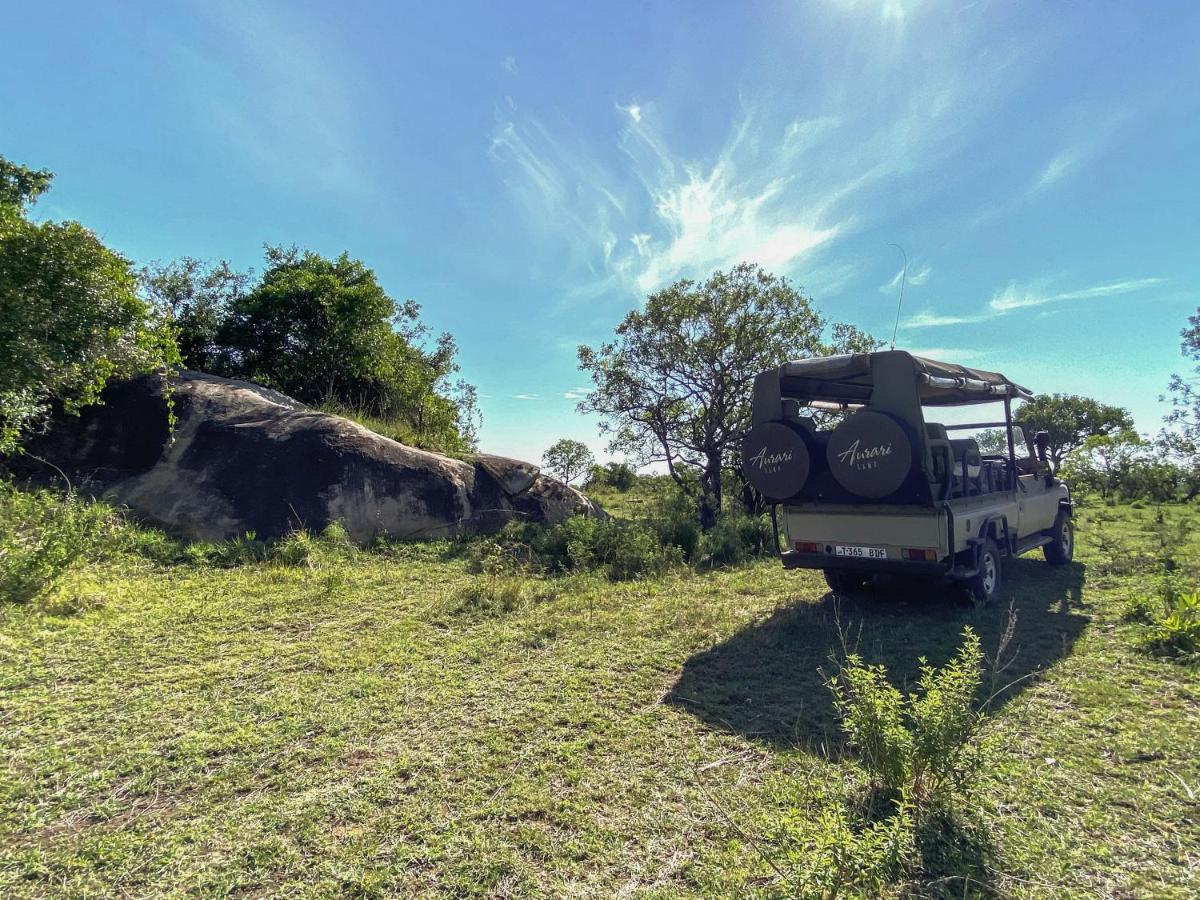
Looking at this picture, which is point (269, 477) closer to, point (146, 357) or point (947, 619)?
point (146, 357)

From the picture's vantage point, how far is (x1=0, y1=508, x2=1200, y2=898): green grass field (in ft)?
7.77

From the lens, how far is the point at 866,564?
19.1 ft

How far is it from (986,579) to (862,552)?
171 cm

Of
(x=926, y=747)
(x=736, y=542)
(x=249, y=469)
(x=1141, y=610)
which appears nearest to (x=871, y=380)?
(x=1141, y=610)

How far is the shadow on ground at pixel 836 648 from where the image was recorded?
3785 mm

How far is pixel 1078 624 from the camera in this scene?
5.55 m

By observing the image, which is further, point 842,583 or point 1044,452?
point 1044,452

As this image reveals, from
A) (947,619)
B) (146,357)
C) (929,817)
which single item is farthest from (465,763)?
(146,357)

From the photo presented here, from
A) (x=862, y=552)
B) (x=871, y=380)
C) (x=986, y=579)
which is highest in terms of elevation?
(x=871, y=380)

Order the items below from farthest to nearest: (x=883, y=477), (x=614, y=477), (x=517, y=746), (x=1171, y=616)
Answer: (x=614, y=477)
(x=883, y=477)
(x=1171, y=616)
(x=517, y=746)

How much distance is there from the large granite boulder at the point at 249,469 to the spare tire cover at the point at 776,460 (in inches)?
228

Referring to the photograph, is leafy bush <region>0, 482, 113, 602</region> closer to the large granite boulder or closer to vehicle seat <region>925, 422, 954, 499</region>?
the large granite boulder

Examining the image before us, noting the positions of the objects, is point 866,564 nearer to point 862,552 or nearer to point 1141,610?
point 862,552

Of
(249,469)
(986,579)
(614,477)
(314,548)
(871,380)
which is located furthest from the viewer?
(614,477)
